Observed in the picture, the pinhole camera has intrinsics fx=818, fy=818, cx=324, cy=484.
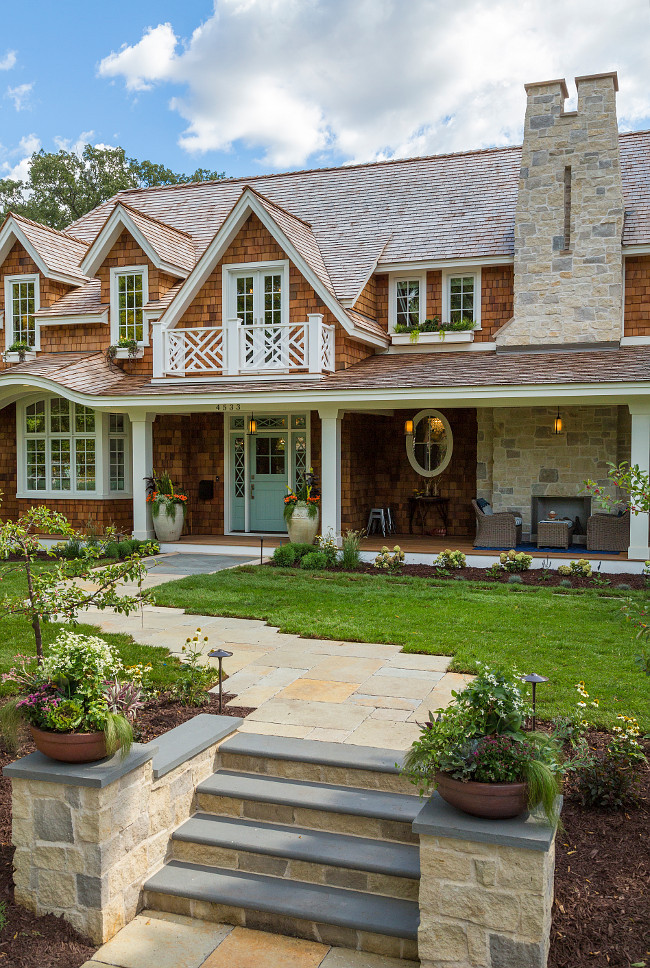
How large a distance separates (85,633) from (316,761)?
13.7 feet

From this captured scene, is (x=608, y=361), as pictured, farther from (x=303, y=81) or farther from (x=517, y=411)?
(x=303, y=81)

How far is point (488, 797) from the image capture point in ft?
11.2

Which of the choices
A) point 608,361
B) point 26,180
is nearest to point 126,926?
point 608,361

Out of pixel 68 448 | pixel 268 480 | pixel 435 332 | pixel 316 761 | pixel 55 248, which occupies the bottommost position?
pixel 316 761

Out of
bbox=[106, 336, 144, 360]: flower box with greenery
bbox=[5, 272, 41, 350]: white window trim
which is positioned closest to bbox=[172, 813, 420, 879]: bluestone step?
bbox=[106, 336, 144, 360]: flower box with greenery

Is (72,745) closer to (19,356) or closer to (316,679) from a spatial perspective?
(316,679)

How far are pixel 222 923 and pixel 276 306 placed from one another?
12143 mm

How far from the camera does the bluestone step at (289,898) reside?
12.9 ft

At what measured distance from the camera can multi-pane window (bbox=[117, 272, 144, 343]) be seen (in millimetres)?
16266

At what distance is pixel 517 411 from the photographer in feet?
46.3

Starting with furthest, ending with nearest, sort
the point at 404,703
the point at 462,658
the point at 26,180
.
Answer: the point at 26,180
the point at 462,658
the point at 404,703

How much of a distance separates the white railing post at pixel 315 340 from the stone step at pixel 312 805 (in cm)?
948

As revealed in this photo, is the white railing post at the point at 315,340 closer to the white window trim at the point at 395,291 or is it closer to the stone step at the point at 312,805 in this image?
the white window trim at the point at 395,291

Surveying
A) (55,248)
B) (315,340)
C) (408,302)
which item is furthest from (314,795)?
(55,248)
